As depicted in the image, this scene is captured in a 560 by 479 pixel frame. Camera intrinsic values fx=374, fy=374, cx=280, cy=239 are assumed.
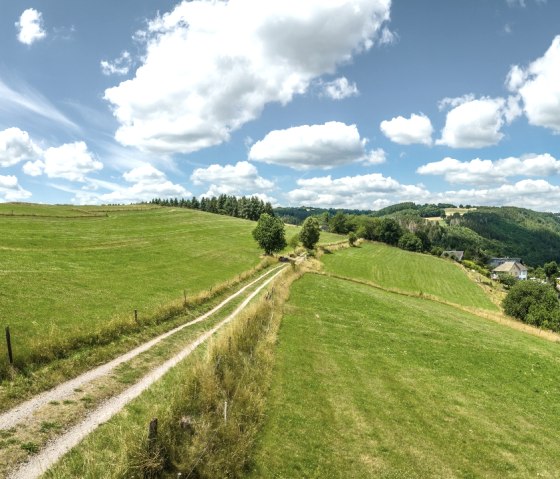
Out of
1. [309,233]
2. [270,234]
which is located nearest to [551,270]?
[309,233]

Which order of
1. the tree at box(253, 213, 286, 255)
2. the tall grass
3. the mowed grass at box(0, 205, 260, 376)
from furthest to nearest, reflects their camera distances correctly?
the tree at box(253, 213, 286, 255), the mowed grass at box(0, 205, 260, 376), the tall grass

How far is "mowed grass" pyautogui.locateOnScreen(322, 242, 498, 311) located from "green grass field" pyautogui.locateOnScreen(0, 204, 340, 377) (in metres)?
25.5

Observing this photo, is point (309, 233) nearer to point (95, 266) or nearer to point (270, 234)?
point (270, 234)

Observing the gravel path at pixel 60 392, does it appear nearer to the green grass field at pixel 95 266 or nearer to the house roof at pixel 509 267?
the green grass field at pixel 95 266

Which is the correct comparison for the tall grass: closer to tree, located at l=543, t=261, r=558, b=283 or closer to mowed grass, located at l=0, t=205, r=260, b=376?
mowed grass, located at l=0, t=205, r=260, b=376

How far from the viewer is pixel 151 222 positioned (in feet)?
410

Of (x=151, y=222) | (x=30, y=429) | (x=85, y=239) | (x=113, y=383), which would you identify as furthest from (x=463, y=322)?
(x=151, y=222)

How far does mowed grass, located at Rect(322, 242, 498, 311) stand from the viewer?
86.5 meters

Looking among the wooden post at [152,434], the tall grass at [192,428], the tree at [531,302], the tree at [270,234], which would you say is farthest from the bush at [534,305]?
the wooden post at [152,434]

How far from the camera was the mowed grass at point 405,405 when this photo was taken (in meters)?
13.0

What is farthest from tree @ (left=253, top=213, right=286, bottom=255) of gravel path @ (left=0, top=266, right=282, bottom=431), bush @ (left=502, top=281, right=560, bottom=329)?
gravel path @ (left=0, top=266, right=282, bottom=431)

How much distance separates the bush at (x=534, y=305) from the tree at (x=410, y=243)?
4031 inches

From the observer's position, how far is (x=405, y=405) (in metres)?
17.5

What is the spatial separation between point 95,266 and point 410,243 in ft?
451
